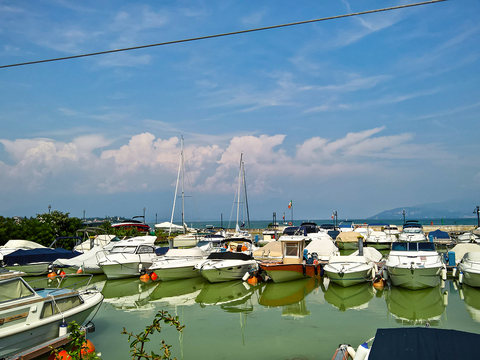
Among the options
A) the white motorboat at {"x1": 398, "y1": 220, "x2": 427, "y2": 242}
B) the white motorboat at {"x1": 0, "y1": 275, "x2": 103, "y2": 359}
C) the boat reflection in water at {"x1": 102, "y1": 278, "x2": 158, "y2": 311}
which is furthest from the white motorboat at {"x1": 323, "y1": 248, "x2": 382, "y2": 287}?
the white motorboat at {"x1": 398, "y1": 220, "x2": 427, "y2": 242}

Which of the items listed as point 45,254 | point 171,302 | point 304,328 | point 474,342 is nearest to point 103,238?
point 45,254

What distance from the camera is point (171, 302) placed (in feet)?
61.1

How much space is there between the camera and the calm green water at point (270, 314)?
1184 centimetres

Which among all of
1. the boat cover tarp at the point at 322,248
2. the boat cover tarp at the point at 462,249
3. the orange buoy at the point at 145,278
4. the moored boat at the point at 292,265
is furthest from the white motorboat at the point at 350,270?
the orange buoy at the point at 145,278

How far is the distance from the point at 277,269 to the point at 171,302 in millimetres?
6663

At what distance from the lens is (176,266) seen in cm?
2352

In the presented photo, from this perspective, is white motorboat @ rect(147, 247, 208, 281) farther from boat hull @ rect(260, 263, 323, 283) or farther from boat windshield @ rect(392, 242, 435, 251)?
boat windshield @ rect(392, 242, 435, 251)

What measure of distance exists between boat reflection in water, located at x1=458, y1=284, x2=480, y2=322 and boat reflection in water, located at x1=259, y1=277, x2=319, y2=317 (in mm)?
6924

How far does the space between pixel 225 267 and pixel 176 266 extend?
3.54m

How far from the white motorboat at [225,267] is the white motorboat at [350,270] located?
515 cm

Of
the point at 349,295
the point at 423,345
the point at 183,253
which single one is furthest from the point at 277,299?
the point at 423,345

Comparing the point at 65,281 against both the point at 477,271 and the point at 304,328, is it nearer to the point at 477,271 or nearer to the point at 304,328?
the point at 304,328

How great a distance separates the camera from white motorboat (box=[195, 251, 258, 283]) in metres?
22.0

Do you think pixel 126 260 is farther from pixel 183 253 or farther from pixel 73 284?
pixel 73 284
